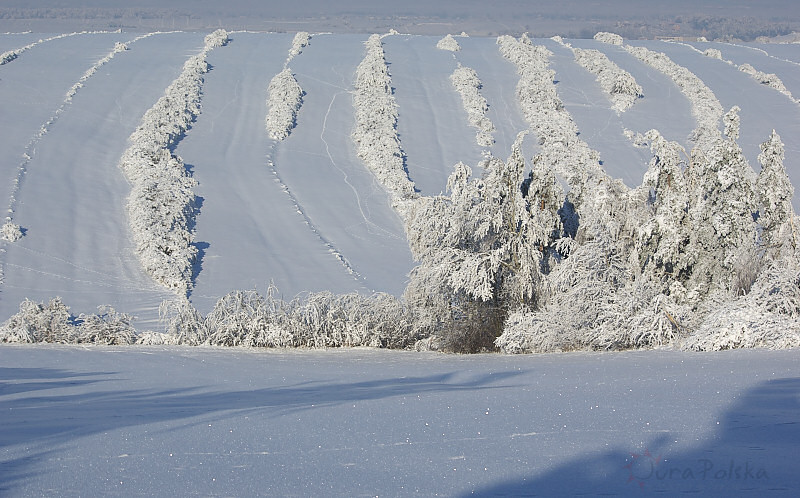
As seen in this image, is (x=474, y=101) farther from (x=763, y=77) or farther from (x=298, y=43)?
(x=763, y=77)

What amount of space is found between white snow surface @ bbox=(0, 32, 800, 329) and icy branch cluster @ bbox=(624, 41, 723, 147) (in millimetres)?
614

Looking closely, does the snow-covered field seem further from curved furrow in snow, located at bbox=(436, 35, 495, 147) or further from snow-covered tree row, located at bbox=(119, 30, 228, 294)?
curved furrow in snow, located at bbox=(436, 35, 495, 147)

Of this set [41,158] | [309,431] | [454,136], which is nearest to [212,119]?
[41,158]

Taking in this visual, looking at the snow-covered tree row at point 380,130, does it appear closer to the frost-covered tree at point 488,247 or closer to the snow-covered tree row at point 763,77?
the frost-covered tree at point 488,247

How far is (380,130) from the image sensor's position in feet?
105

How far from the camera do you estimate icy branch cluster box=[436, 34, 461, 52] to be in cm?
4892

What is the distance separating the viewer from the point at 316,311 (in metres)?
14.5

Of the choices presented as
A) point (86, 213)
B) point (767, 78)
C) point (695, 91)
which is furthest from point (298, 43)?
point (86, 213)

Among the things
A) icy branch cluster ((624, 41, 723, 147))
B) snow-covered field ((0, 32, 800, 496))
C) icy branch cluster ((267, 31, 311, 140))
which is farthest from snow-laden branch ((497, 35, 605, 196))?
icy branch cluster ((267, 31, 311, 140))

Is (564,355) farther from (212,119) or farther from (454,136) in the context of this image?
(212,119)

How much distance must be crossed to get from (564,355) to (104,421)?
723 cm

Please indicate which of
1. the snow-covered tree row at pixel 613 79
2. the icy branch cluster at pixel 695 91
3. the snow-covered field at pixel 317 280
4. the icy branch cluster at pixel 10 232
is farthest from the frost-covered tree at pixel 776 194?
the snow-covered tree row at pixel 613 79

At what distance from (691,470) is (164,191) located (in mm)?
21144

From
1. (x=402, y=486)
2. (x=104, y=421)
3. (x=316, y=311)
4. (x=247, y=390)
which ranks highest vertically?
(x=402, y=486)
